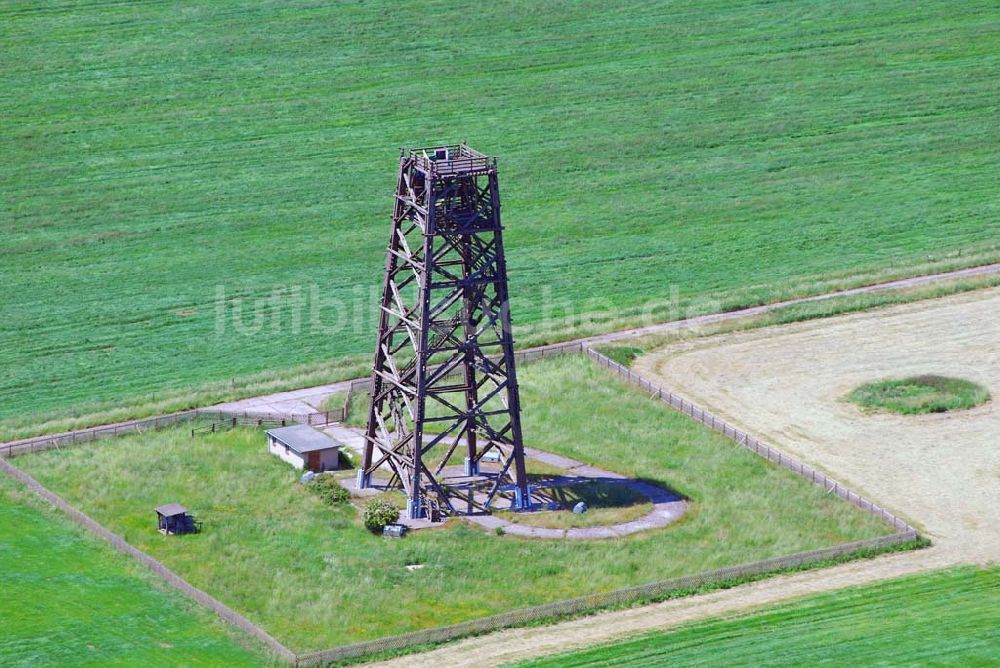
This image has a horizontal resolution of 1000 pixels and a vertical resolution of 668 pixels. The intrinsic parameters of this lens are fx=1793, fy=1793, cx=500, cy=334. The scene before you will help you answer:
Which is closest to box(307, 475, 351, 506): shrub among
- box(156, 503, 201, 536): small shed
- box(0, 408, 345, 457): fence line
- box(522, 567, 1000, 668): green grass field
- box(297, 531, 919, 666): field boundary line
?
box(156, 503, 201, 536): small shed

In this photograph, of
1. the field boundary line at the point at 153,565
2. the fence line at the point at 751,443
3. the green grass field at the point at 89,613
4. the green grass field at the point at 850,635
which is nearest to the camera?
the green grass field at the point at 89,613

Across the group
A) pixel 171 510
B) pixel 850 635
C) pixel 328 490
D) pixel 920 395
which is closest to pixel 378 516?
pixel 328 490

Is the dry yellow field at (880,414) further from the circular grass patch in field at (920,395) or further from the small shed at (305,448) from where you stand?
the small shed at (305,448)

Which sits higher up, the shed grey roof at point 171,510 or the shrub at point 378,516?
the shed grey roof at point 171,510

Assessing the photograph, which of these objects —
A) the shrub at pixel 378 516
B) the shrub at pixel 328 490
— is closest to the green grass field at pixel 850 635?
the shrub at pixel 378 516

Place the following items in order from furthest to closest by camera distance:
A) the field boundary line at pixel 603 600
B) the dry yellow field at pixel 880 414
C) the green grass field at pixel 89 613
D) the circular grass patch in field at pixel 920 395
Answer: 1. the circular grass patch in field at pixel 920 395
2. the dry yellow field at pixel 880 414
3. the field boundary line at pixel 603 600
4. the green grass field at pixel 89 613

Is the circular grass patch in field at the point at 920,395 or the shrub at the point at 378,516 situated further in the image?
the circular grass patch in field at the point at 920,395

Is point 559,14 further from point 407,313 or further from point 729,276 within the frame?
point 407,313
